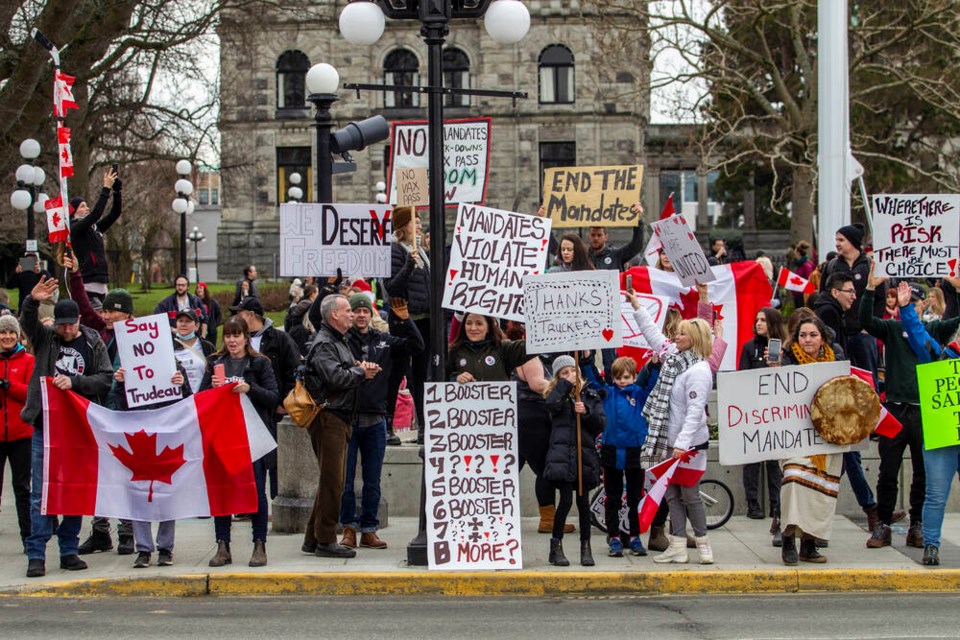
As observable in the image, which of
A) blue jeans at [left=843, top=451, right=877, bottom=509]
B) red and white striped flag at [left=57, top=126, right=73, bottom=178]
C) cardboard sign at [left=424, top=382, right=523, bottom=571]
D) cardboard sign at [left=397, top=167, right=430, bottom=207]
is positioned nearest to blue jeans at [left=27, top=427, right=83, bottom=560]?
cardboard sign at [left=424, top=382, right=523, bottom=571]

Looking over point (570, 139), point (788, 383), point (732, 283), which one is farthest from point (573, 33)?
point (788, 383)

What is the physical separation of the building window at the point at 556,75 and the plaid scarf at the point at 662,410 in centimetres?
4430

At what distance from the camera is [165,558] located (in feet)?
33.9

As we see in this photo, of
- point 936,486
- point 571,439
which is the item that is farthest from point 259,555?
point 936,486

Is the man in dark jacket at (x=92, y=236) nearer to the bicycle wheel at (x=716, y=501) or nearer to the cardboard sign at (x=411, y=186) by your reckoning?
the cardboard sign at (x=411, y=186)

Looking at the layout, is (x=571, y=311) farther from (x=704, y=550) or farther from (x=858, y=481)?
(x=858, y=481)

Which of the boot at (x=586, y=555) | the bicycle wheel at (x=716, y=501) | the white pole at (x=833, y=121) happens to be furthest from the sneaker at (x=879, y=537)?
the white pole at (x=833, y=121)

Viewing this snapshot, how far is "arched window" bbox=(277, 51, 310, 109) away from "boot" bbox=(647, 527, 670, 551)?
1776 inches

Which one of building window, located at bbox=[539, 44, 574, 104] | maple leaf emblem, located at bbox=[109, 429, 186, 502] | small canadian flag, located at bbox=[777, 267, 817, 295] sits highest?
building window, located at bbox=[539, 44, 574, 104]

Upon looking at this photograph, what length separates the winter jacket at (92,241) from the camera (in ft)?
43.9

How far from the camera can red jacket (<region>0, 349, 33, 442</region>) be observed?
34.1 ft

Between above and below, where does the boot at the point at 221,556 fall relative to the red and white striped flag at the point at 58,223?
below

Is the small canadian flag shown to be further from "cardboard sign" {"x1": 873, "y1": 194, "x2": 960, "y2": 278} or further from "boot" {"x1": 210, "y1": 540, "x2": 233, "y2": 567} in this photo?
"boot" {"x1": 210, "y1": 540, "x2": 233, "y2": 567}

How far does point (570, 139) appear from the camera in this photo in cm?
5388
